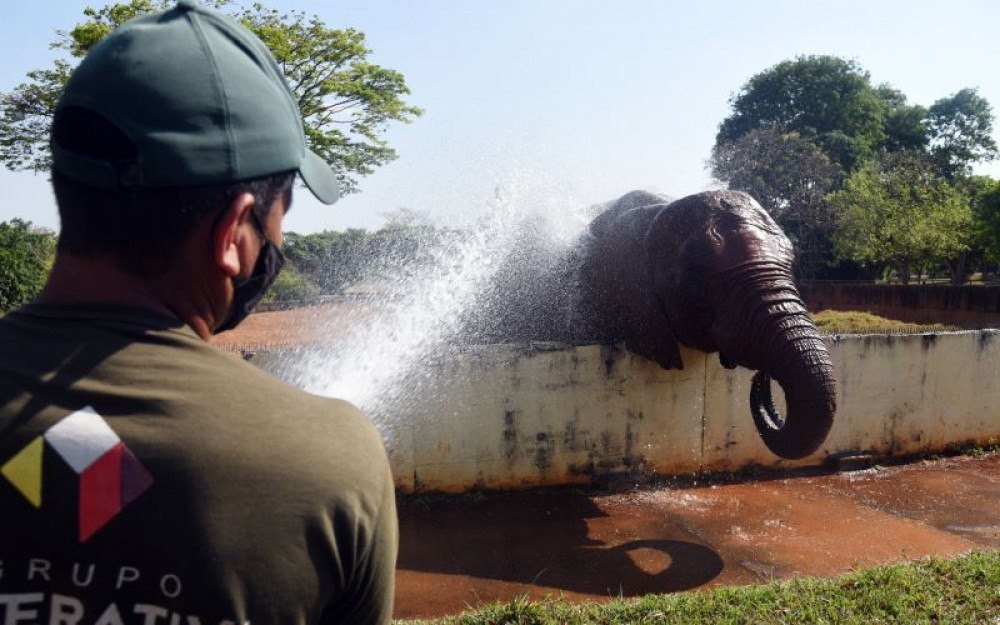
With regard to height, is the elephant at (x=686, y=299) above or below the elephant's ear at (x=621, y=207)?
below

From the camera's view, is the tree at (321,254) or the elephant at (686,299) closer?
the elephant at (686,299)

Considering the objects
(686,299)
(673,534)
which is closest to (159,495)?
(673,534)

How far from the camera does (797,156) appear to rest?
35.0 meters

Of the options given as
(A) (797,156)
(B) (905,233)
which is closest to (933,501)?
(B) (905,233)

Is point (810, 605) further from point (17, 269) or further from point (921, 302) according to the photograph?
point (921, 302)

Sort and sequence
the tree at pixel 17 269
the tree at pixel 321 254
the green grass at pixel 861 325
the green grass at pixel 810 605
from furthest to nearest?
the tree at pixel 321 254 < the tree at pixel 17 269 < the green grass at pixel 861 325 < the green grass at pixel 810 605

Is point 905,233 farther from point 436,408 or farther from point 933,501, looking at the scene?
point 436,408

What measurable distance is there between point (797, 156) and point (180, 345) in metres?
37.5

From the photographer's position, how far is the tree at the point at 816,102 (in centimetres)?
4612

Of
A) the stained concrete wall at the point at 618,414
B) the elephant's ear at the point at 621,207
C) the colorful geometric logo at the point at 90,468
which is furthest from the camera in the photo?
the elephant's ear at the point at 621,207

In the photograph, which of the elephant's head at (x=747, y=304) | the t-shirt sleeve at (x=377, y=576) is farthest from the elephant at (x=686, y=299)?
the t-shirt sleeve at (x=377, y=576)

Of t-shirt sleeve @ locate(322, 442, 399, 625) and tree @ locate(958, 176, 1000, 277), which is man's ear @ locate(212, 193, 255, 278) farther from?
tree @ locate(958, 176, 1000, 277)

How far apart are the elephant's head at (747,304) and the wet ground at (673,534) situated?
0.86 m

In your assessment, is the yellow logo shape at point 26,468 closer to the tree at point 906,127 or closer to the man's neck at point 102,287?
the man's neck at point 102,287
